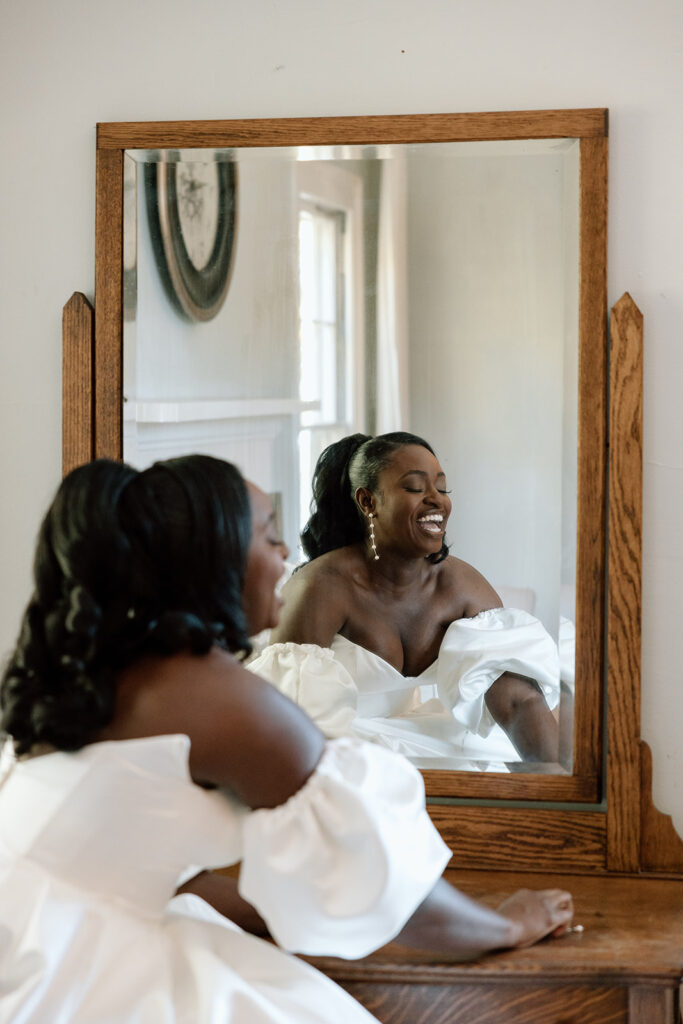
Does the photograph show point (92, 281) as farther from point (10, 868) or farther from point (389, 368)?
point (10, 868)

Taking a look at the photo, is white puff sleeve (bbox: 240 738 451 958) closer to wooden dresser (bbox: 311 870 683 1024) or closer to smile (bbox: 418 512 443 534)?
wooden dresser (bbox: 311 870 683 1024)

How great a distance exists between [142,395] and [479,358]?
523mm

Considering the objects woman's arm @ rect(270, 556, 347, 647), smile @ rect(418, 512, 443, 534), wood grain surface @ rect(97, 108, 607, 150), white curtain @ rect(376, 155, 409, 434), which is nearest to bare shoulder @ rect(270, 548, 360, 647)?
woman's arm @ rect(270, 556, 347, 647)

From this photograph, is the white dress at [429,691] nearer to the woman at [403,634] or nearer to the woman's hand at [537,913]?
the woman at [403,634]

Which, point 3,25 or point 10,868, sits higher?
point 3,25

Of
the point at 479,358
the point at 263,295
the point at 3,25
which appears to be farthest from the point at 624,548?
the point at 3,25

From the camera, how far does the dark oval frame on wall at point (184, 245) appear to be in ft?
5.28

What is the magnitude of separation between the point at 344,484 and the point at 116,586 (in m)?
0.56

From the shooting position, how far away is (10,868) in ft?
3.75

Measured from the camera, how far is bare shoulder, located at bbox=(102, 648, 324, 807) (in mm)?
1116

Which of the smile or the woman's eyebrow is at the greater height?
the woman's eyebrow

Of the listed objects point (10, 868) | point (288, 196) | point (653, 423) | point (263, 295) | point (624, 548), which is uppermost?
point (288, 196)

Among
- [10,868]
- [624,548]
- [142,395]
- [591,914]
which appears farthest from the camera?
[142,395]

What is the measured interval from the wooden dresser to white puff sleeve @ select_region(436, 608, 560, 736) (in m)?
0.36
